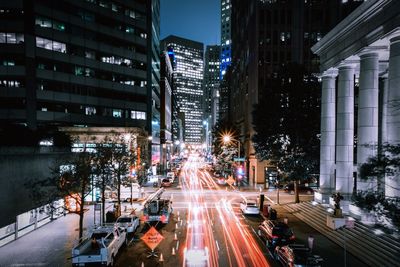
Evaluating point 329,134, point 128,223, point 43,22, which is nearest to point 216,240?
point 128,223

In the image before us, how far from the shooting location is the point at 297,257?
54.3 ft

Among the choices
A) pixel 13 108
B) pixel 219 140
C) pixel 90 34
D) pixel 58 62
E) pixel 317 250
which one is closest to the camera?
pixel 317 250

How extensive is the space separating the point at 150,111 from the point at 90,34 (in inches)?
752

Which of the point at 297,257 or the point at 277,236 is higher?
the point at 297,257

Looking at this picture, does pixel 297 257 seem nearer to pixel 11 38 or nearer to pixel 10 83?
pixel 10 83

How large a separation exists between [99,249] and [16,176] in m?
14.0

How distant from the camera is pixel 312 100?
1586 inches

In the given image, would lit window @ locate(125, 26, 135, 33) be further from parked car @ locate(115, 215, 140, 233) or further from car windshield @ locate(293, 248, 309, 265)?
car windshield @ locate(293, 248, 309, 265)

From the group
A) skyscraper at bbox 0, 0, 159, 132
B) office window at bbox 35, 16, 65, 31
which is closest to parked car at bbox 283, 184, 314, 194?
skyscraper at bbox 0, 0, 159, 132

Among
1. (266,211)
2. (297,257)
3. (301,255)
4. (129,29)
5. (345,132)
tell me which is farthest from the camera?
(129,29)

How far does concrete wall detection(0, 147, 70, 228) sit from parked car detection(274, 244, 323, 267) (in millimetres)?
18191

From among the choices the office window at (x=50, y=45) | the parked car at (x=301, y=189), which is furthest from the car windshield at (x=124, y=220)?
the office window at (x=50, y=45)

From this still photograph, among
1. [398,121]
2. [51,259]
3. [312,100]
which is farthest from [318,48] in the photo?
[51,259]

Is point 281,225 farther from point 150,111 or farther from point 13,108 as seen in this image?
point 150,111
